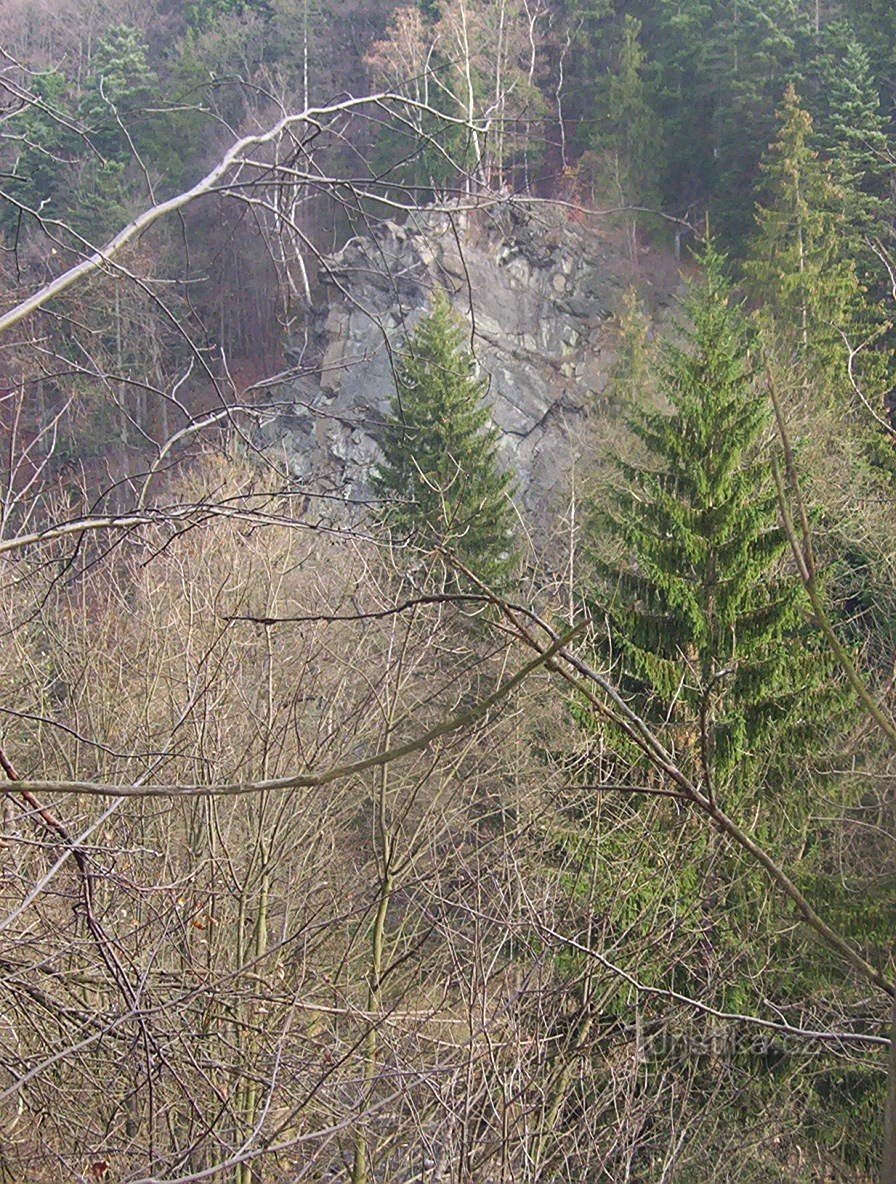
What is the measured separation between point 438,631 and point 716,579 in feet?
16.0

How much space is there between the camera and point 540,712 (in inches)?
440

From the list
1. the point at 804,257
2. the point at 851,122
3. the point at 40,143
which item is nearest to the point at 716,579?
the point at 40,143

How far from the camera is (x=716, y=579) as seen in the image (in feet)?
39.8

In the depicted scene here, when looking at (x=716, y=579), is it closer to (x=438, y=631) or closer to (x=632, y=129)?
(x=438, y=631)

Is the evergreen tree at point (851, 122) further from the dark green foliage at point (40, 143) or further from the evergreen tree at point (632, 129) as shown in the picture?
the dark green foliage at point (40, 143)

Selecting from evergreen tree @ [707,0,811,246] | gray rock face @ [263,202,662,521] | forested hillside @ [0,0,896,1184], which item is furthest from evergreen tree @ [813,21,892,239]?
gray rock face @ [263,202,662,521]

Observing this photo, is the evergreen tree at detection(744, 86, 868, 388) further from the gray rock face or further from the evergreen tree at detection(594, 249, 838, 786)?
the evergreen tree at detection(594, 249, 838, 786)

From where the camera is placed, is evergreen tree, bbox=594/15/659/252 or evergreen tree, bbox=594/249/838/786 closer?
evergreen tree, bbox=594/249/838/786

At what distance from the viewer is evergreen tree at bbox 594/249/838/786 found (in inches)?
449

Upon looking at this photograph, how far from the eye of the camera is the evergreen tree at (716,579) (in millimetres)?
11398

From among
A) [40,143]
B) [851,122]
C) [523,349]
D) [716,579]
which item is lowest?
[716,579]

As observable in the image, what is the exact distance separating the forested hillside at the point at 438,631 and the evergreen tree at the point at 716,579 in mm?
58

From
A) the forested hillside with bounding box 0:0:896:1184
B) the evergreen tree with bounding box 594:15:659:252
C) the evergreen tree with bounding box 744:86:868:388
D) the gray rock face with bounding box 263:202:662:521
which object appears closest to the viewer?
the forested hillside with bounding box 0:0:896:1184

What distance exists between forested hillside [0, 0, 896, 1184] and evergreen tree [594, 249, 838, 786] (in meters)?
0.06
